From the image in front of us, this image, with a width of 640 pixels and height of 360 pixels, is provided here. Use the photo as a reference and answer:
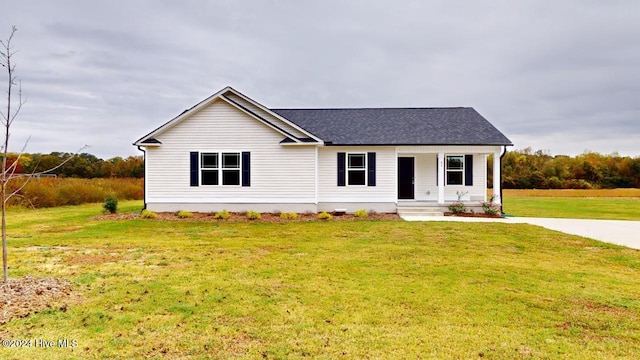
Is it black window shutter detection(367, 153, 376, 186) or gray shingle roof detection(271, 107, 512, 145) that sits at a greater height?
gray shingle roof detection(271, 107, 512, 145)

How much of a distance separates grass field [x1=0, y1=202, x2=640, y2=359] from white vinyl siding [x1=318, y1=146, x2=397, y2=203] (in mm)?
6770

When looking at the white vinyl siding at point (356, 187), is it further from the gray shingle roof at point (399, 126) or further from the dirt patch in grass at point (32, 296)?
the dirt patch in grass at point (32, 296)

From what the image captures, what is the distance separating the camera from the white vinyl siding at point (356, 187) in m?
17.6

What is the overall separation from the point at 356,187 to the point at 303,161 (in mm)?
2839

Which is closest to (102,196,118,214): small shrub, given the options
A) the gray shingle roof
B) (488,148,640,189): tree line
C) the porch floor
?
the gray shingle roof

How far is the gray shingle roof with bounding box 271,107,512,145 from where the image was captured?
17.6 meters

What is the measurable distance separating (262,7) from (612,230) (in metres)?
17.3

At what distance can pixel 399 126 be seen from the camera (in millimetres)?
19203

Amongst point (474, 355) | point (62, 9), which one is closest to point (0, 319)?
point (474, 355)

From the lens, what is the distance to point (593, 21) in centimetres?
1886

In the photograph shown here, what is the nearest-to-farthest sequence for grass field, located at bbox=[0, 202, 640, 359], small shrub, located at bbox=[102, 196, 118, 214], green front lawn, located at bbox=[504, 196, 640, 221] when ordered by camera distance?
grass field, located at bbox=[0, 202, 640, 359]
small shrub, located at bbox=[102, 196, 118, 214]
green front lawn, located at bbox=[504, 196, 640, 221]

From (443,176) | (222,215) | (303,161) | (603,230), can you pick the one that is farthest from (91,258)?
(603,230)

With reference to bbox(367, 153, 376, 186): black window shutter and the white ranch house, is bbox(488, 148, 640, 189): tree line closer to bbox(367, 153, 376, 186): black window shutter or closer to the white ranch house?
the white ranch house

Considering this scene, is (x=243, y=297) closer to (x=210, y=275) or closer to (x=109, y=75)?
(x=210, y=275)
